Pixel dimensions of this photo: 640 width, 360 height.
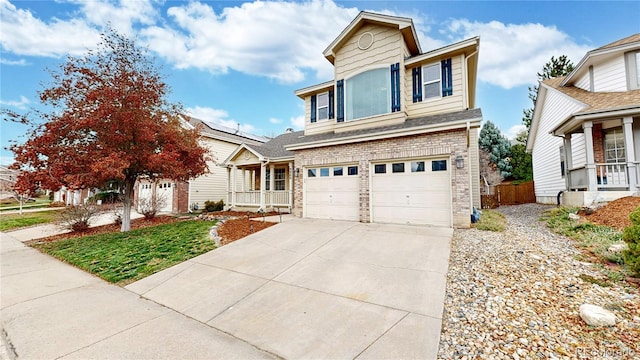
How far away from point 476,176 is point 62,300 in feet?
51.0

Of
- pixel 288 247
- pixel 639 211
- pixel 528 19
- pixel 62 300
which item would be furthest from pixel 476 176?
pixel 62 300

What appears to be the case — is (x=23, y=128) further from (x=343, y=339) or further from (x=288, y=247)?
(x=343, y=339)

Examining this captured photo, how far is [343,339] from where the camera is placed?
3.25 m

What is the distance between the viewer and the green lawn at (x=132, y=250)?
632 centimetres

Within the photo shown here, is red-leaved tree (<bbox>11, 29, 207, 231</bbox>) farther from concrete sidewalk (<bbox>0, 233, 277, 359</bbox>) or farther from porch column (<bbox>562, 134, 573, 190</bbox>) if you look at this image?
porch column (<bbox>562, 134, 573, 190</bbox>)

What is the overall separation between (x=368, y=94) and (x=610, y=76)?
1083cm

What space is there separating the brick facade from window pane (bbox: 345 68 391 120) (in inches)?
79.1

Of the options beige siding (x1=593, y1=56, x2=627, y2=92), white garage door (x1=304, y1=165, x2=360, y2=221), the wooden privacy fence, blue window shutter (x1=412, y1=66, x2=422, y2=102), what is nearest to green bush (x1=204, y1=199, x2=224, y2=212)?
white garage door (x1=304, y1=165, x2=360, y2=221)

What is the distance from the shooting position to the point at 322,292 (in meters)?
4.53

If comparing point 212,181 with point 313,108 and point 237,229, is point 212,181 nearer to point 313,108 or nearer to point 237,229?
point 313,108

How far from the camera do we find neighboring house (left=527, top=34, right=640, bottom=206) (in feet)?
30.1

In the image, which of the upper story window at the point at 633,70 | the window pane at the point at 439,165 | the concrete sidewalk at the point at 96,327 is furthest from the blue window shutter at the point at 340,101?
the upper story window at the point at 633,70

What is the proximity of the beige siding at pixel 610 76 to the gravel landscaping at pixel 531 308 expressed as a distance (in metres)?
10.8

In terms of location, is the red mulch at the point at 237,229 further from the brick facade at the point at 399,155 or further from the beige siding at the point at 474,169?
the beige siding at the point at 474,169
